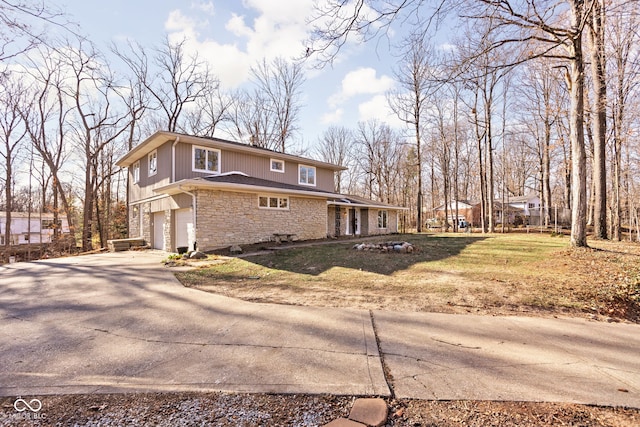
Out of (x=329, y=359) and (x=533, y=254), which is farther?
(x=533, y=254)

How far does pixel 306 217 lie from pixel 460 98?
17255 mm

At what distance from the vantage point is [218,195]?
11477mm

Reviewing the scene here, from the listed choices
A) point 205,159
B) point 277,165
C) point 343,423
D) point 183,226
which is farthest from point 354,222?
point 343,423

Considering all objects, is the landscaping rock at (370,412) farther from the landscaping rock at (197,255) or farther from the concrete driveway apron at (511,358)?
the landscaping rock at (197,255)

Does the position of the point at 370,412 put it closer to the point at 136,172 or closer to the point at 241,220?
the point at 241,220

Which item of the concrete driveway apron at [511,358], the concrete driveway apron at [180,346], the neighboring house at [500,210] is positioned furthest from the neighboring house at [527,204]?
the concrete driveway apron at [180,346]

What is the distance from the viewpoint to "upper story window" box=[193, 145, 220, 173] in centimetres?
1255

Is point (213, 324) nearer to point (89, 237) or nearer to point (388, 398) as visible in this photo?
point (388, 398)

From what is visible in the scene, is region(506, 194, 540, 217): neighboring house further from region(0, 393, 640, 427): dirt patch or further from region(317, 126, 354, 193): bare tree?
region(0, 393, 640, 427): dirt patch

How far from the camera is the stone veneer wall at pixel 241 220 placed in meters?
11.1

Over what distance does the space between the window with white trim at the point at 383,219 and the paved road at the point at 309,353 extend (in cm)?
1799

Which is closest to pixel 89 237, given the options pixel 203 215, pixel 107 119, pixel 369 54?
pixel 107 119

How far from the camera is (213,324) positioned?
3832 millimetres

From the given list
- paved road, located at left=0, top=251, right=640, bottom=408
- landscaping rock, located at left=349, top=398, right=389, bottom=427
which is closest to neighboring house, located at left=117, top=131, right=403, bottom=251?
paved road, located at left=0, top=251, right=640, bottom=408
